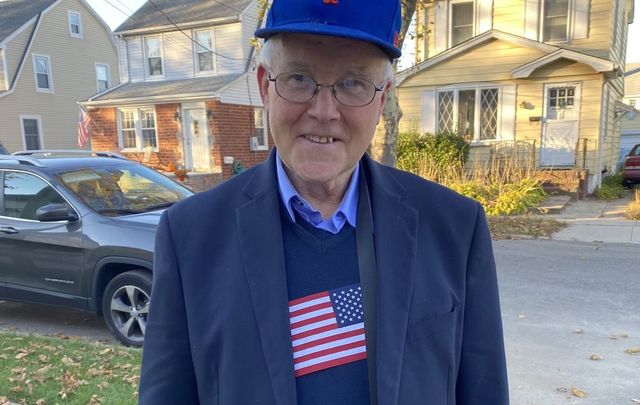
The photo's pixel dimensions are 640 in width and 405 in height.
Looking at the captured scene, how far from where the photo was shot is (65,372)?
380cm

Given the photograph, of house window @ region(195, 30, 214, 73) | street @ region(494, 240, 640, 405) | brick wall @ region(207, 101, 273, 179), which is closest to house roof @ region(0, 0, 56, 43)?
house window @ region(195, 30, 214, 73)

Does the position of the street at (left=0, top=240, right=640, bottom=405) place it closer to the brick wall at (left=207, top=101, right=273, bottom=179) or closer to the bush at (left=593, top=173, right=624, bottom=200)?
the bush at (left=593, top=173, right=624, bottom=200)

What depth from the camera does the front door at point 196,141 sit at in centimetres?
1778

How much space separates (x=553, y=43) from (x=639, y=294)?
10744 millimetres

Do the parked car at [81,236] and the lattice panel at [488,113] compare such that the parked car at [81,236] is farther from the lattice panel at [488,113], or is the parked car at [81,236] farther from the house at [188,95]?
the house at [188,95]

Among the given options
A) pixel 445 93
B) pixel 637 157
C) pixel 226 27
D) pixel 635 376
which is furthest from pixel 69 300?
pixel 637 157

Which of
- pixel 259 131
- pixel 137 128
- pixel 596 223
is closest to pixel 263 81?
pixel 596 223

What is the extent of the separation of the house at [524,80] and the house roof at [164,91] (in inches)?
260

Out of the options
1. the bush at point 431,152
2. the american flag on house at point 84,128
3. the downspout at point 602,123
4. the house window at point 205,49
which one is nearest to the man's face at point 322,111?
the bush at point 431,152

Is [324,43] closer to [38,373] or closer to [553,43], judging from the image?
[38,373]

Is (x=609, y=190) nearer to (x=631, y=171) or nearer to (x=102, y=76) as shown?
(x=631, y=171)

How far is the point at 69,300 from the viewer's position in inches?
188

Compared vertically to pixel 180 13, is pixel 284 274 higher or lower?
lower

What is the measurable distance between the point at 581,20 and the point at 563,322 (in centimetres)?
1197
